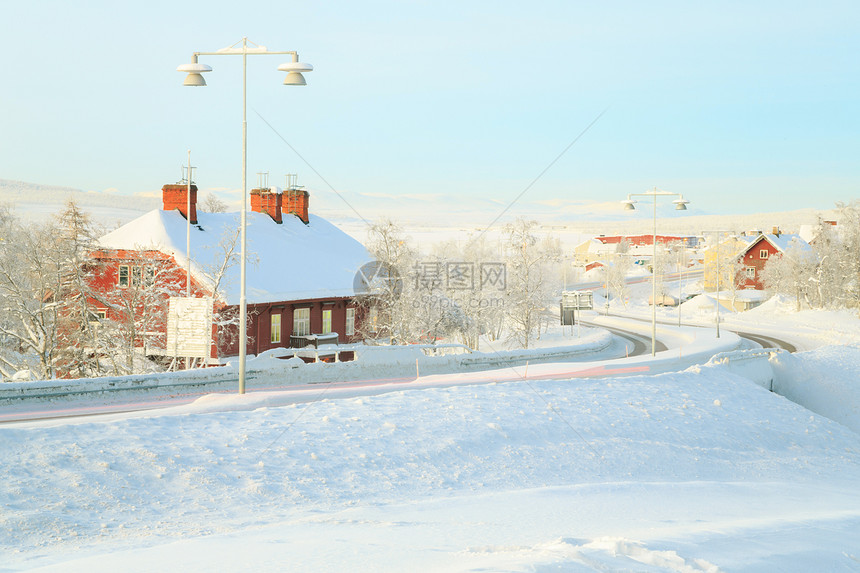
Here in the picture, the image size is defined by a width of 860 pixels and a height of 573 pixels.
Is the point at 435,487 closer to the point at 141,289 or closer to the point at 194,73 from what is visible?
the point at 194,73

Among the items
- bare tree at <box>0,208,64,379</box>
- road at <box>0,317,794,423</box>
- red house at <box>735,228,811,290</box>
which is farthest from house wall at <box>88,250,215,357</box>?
red house at <box>735,228,811,290</box>

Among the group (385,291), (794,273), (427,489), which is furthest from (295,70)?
(794,273)

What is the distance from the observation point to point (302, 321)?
125 feet

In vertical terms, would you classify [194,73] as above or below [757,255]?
above

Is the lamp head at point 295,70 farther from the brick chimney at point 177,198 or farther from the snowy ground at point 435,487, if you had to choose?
the brick chimney at point 177,198

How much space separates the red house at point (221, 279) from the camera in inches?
1348

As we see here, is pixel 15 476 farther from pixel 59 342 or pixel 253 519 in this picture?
pixel 59 342

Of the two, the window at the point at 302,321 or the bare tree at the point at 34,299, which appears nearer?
the bare tree at the point at 34,299

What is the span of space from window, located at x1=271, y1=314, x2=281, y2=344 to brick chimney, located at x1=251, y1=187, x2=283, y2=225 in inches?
394

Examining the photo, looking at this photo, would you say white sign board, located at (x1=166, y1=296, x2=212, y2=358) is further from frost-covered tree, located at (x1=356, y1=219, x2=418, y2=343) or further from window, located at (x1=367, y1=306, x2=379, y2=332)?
window, located at (x1=367, y1=306, x2=379, y2=332)

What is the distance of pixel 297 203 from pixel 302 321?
1239 centimetres

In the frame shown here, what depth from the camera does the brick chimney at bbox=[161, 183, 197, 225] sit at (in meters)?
39.2

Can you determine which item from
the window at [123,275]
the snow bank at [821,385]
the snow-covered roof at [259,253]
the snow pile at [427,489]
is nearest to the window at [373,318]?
the snow-covered roof at [259,253]

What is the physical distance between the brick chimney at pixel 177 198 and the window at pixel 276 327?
25.5 ft
